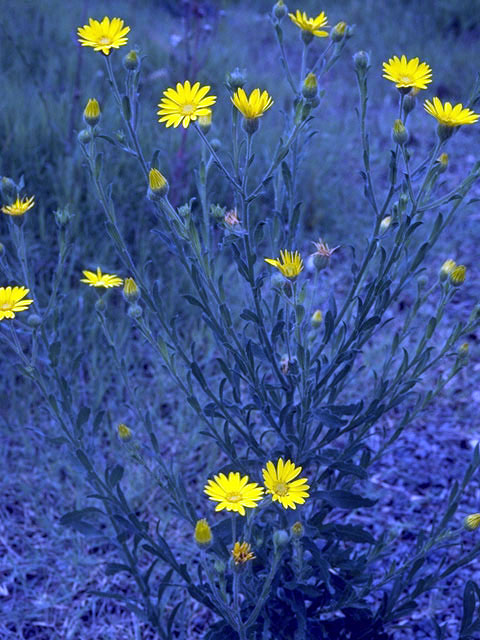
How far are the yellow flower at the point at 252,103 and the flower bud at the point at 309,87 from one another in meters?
0.10

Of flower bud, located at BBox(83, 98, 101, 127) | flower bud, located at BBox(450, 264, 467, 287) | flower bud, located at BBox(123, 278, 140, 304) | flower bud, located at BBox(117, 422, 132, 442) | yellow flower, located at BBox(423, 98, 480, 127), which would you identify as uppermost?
yellow flower, located at BBox(423, 98, 480, 127)

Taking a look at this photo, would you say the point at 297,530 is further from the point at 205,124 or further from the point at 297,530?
the point at 205,124

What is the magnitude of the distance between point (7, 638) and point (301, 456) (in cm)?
103

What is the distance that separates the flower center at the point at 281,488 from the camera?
140cm

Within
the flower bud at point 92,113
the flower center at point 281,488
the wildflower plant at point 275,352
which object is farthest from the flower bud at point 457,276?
the flower bud at point 92,113

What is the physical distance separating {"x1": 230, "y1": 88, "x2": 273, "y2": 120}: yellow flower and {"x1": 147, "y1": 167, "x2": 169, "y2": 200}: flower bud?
197 mm

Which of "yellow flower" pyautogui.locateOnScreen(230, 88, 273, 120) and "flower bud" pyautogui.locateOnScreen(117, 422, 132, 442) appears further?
"flower bud" pyautogui.locateOnScreen(117, 422, 132, 442)

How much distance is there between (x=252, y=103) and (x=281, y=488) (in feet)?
2.36

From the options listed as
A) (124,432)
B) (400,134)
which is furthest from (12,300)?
(400,134)

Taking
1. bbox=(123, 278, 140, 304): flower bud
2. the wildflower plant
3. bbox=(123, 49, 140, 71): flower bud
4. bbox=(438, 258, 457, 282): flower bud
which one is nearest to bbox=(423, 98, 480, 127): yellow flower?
the wildflower plant

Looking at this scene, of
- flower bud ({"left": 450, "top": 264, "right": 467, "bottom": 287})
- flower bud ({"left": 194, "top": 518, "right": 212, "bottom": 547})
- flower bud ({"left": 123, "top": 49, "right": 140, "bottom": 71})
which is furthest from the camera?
flower bud ({"left": 450, "top": 264, "right": 467, "bottom": 287})

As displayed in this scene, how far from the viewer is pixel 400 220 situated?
5.21ft

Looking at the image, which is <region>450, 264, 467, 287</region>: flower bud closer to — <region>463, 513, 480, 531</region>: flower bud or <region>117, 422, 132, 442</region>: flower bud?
<region>463, 513, 480, 531</region>: flower bud

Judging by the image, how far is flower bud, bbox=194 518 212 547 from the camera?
1338mm
